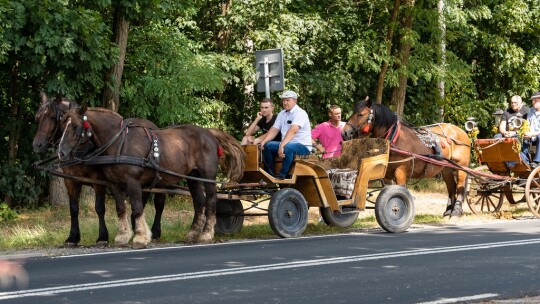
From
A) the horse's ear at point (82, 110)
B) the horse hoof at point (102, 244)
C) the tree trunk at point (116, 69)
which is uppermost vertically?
the tree trunk at point (116, 69)

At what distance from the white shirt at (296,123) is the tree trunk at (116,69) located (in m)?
6.32

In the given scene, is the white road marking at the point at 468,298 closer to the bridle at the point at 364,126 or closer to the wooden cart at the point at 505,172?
the bridle at the point at 364,126

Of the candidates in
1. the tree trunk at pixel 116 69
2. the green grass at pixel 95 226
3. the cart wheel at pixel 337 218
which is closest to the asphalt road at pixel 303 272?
the green grass at pixel 95 226

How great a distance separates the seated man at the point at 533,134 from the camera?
2015 centimetres

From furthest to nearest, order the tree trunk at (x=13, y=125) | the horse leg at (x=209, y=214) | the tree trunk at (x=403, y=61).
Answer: the tree trunk at (x=403, y=61)
the tree trunk at (x=13, y=125)
the horse leg at (x=209, y=214)

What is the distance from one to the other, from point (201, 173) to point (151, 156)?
102 cm

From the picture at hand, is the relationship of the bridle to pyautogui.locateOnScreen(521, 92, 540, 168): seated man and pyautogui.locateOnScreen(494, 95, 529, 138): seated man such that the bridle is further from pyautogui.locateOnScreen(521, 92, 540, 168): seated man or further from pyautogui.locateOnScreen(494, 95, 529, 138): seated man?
pyautogui.locateOnScreen(521, 92, 540, 168): seated man

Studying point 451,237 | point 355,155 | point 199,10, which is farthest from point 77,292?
point 199,10

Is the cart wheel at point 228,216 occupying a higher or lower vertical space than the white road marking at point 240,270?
higher

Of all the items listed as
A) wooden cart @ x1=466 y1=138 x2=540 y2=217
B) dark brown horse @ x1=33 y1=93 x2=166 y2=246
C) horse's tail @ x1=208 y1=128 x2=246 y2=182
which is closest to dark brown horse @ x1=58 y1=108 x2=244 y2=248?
horse's tail @ x1=208 y1=128 x2=246 y2=182

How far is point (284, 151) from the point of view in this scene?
16844mm

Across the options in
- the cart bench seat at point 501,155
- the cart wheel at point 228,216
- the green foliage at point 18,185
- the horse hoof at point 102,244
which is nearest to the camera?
the horse hoof at point 102,244

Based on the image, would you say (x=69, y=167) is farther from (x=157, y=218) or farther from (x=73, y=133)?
(x=157, y=218)

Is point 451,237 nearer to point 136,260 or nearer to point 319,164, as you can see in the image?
point 319,164
